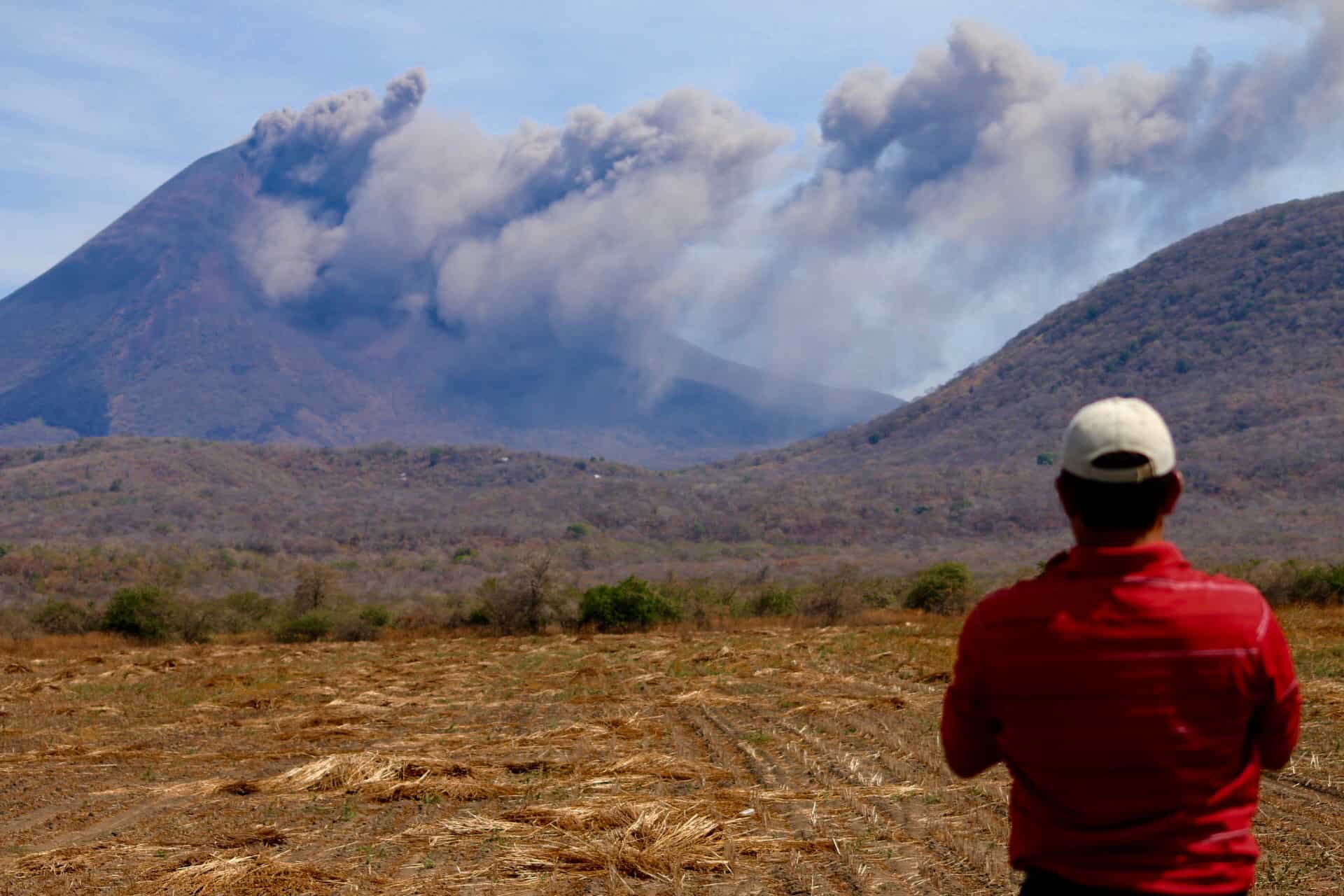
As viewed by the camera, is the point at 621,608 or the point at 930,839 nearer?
the point at 930,839

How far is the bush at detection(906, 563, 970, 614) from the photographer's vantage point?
3753 cm

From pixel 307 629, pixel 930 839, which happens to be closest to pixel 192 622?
pixel 307 629

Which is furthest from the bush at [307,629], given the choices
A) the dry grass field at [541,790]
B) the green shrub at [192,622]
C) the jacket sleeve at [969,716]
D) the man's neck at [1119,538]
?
the man's neck at [1119,538]

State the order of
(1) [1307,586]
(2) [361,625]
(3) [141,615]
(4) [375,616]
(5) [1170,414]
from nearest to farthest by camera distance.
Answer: (1) [1307,586] < (3) [141,615] < (2) [361,625] < (4) [375,616] < (5) [1170,414]

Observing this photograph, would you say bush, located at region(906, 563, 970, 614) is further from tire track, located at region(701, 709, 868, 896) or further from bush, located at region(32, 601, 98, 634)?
tire track, located at region(701, 709, 868, 896)

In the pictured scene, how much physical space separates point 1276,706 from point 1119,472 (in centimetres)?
67

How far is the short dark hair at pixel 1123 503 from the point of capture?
9.45 feet

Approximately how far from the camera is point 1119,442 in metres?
2.83

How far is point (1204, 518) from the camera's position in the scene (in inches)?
2458

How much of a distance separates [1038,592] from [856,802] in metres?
6.52

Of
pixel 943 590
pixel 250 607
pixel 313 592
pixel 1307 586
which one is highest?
pixel 313 592

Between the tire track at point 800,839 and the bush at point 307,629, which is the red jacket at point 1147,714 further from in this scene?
the bush at point 307,629

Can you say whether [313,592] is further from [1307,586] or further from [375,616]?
[1307,586]

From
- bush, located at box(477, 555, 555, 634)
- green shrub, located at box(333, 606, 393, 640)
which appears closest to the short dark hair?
bush, located at box(477, 555, 555, 634)
